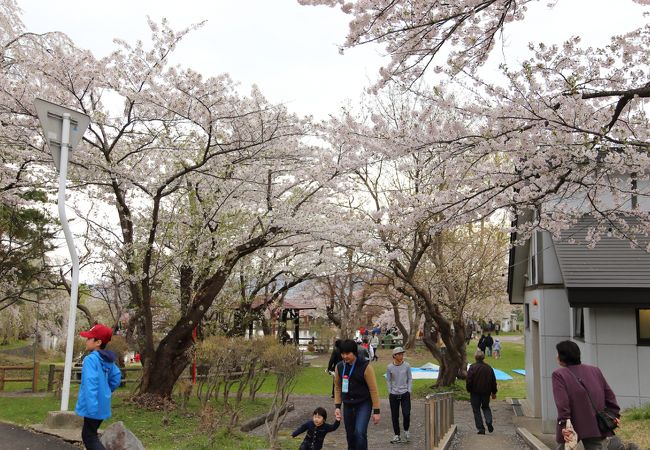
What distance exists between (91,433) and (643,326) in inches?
363

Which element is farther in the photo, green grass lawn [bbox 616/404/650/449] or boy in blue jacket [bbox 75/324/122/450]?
green grass lawn [bbox 616/404/650/449]

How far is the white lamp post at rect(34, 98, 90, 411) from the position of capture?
6.51m

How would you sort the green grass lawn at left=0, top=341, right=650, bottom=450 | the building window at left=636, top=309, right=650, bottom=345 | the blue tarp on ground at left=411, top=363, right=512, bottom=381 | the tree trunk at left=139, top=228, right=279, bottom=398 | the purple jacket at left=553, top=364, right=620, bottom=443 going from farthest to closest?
the blue tarp on ground at left=411, top=363, right=512, bottom=381 → the tree trunk at left=139, top=228, right=279, bottom=398 → the building window at left=636, top=309, right=650, bottom=345 → the green grass lawn at left=0, top=341, right=650, bottom=450 → the purple jacket at left=553, top=364, right=620, bottom=443

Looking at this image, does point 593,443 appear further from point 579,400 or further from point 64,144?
point 64,144

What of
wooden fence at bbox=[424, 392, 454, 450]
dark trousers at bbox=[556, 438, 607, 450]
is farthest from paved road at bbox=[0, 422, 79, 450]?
dark trousers at bbox=[556, 438, 607, 450]

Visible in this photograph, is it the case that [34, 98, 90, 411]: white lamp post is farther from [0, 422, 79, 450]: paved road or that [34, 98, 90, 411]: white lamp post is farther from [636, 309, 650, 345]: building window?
[636, 309, 650, 345]: building window

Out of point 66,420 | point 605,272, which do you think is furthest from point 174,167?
point 605,272

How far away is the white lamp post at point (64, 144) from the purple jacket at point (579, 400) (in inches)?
204

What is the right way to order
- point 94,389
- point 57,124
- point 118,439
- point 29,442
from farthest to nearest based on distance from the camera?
point 29,442, point 57,124, point 118,439, point 94,389

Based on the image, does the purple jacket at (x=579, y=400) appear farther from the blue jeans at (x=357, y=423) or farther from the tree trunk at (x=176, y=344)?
the tree trunk at (x=176, y=344)

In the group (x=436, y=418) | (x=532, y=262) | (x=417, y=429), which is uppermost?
(x=532, y=262)

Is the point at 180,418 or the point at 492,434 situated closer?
the point at 492,434

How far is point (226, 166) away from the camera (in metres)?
12.1

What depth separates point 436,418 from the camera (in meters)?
7.81
